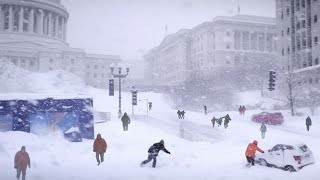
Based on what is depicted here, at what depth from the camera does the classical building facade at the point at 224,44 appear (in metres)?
97.6

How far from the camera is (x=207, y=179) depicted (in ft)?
47.9

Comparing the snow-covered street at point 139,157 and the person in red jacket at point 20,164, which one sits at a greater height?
the person in red jacket at point 20,164

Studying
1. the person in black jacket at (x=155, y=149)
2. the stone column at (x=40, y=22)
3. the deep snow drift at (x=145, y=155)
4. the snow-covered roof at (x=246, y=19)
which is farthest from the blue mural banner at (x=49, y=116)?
the stone column at (x=40, y=22)

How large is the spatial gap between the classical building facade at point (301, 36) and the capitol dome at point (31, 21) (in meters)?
61.2

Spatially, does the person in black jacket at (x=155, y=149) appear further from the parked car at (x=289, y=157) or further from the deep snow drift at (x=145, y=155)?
the parked car at (x=289, y=157)

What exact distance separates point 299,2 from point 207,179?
52369 mm

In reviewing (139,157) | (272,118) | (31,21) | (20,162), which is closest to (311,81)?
(272,118)

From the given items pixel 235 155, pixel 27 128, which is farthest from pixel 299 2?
pixel 27 128

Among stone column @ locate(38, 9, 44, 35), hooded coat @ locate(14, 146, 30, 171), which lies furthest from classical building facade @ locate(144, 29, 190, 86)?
hooded coat @ locate(14, 146, 30, 171)

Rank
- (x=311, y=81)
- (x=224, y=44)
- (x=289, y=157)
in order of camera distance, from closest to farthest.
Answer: (x=289, y=157) → (x=311, y=81) → (x=224, y=44)

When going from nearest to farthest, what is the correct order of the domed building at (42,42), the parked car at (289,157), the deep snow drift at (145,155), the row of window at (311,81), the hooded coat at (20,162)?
the hooded coat at (20,162)
the deep snow drift at (145,155)
the parked car at (289,157)
the row of window at (311,81)
the domed building at (42,42)

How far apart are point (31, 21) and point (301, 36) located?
71342mm

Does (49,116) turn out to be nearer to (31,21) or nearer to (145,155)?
(145,155)

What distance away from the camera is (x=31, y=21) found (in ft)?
336
